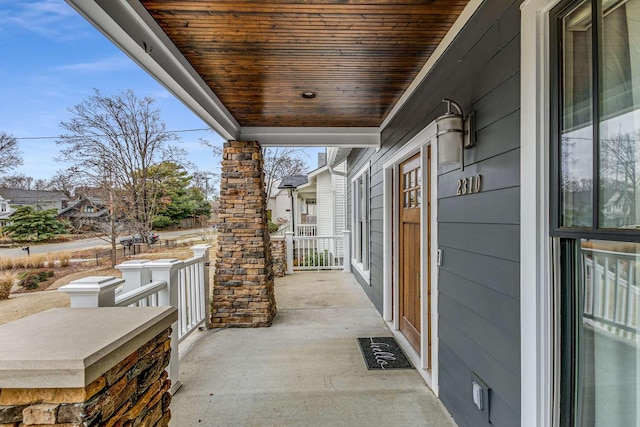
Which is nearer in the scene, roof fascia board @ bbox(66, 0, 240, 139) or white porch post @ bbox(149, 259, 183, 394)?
roof fascia board @ bbox(66, 0, 240, 139)

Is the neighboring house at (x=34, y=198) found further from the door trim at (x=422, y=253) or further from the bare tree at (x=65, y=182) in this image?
the door trim at (x=422, y=253)

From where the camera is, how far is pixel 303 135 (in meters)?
4.36

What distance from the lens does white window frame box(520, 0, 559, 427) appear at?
127 centimetres

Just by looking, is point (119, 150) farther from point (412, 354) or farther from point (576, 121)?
point (576, 121)

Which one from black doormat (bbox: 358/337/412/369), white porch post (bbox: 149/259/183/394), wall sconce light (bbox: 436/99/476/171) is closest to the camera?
wall sconce light (bbox: 436/99/476/171)

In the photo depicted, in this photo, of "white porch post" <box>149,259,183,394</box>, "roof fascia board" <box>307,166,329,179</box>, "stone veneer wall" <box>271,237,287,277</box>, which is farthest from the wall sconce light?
"roof fascia board" <box>307,166,329,179</box>

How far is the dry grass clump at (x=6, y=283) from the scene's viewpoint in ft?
6.66

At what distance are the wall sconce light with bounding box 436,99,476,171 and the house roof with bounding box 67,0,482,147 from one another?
1.85 feet

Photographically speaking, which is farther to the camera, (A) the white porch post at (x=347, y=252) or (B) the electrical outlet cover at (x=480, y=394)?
(A) the white porch post at (x=347, y=252)

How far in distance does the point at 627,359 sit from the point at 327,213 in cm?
978

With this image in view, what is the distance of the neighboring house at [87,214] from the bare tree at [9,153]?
4.87 ft

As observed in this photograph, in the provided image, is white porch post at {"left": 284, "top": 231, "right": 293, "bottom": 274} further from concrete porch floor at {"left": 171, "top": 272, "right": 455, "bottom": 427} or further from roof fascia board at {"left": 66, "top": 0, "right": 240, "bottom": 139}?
roof fascia board at {"left": 66, "top": 0, "right": 240, "bottom": 139}

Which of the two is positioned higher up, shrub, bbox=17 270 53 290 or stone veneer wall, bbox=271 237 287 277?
shrub, bbox=17 270 53 290

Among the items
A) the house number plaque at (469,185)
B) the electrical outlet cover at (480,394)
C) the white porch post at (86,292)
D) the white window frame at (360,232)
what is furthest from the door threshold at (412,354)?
the white porch post at (86,292)
